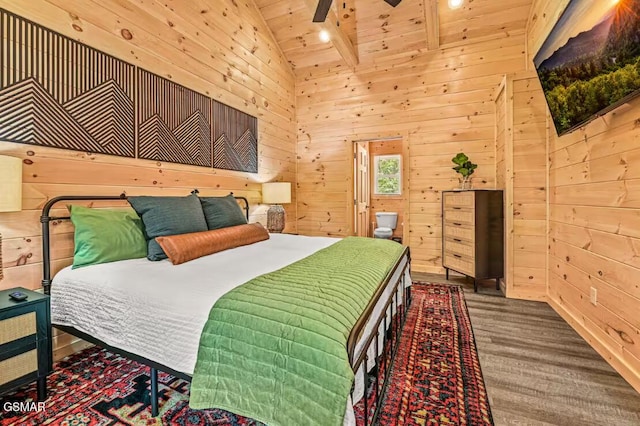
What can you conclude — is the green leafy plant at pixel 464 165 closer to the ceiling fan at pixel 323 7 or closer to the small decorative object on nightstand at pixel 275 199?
the ceiling fan at pixel 323 7

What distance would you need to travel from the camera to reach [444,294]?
328 centimetres

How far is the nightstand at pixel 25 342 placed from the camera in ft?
4.77

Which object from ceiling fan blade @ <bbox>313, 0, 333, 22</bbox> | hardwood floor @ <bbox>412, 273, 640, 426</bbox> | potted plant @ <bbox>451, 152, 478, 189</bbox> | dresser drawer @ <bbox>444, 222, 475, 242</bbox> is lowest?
hardwood floor @ <bbox>412, 273, 640, 426</bbox>

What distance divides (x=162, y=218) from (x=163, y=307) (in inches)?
40.2

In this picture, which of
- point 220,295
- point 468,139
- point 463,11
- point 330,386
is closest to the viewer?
point 330,386

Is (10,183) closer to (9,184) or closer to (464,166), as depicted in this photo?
(9,184)

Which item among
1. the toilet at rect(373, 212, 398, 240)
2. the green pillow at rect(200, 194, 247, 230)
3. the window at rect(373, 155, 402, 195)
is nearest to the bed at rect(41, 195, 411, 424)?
the green pillow at rect(200, 194, 247, 230)

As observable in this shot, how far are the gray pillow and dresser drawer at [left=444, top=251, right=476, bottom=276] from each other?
9.48 ft

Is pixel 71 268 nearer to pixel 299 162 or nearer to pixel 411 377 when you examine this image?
pixel 411 377

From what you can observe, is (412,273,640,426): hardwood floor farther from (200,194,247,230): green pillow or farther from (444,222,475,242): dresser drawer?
(200,194,247,230): green pillow

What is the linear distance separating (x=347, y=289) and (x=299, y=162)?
404 cm

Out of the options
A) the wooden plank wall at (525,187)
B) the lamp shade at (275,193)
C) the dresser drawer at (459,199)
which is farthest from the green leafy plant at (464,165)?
the lamp shade at (275,193)

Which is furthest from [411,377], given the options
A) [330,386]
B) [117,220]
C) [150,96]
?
[150,96]

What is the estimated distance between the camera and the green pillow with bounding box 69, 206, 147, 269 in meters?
1.91
